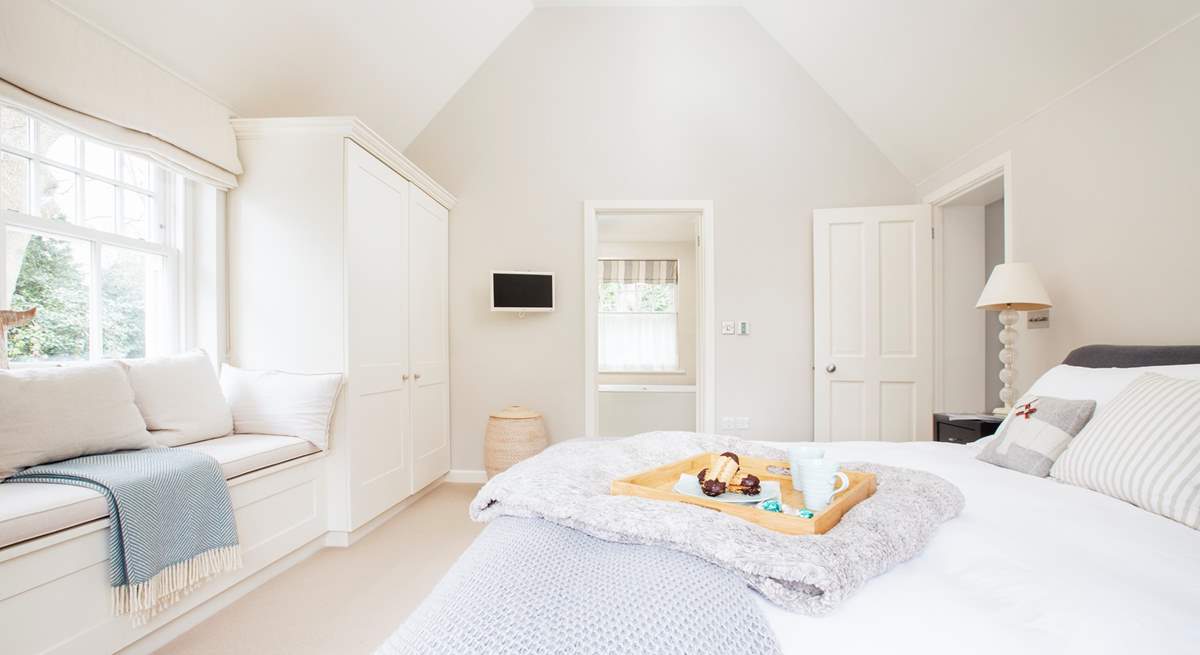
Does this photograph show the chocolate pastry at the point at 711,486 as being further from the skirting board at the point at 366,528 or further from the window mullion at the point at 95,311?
the window mullion at the point at 95,311

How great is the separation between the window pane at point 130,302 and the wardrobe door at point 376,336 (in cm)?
67

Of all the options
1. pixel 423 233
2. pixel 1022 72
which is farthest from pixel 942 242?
pixel 423 233

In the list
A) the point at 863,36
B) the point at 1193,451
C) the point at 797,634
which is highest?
the point at 863,36

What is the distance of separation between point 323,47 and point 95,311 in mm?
1712

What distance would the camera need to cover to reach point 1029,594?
0.74 meters

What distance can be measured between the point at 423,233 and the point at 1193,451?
3.45 meters

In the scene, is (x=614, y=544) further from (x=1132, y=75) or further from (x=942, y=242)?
(x=942, y=242)

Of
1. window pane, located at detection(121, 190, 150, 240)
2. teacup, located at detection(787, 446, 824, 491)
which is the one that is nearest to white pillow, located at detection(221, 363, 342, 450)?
window pane, located at detection(121, 190, 150, 240)

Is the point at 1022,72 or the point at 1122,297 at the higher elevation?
the point at 1022,72

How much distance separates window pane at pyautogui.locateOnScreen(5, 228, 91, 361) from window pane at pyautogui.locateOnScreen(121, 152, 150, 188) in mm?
363

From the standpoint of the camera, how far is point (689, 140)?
12.3ft

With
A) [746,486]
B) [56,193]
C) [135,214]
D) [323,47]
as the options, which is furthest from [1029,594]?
[323,47]

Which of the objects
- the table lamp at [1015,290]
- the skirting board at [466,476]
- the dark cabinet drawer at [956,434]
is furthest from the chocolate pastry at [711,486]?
the skirting board at [466,476]

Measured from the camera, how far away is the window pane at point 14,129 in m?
1.77
